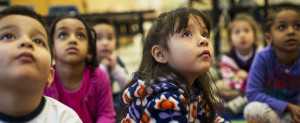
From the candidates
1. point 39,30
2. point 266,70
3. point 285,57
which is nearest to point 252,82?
point 266,70

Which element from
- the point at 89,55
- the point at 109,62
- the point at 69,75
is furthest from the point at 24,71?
the point at 109,62

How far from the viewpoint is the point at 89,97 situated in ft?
4.28

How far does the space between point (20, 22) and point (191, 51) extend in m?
0.51

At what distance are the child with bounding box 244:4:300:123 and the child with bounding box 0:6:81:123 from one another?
0.93 metres

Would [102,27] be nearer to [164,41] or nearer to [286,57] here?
[164,41]

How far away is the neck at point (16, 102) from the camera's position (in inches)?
28.0

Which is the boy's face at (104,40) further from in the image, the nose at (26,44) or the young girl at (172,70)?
the nose at (26,44)

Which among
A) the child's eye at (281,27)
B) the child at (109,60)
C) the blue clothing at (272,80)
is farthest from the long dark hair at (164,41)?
the child at (109,60)

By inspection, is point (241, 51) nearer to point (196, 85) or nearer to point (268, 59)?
point (268, 59)

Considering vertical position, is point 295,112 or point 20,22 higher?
point 20,22

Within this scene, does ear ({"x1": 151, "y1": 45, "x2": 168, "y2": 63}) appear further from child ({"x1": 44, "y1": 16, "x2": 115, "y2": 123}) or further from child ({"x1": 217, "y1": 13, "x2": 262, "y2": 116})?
child ({"x1": 217, "y1": 13, "x2": 262, "y2": 116})

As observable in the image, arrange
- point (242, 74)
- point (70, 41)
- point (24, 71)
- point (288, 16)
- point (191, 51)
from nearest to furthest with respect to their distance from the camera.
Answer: point (24, 71), point (191, 51), point (70, 41), point (288, 16), point (242, 74)

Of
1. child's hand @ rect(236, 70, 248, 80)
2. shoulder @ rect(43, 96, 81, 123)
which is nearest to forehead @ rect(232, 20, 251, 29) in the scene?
child's hand @ rect(236, 70, 248, 80)

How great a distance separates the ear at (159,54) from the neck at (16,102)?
16.2 inches
